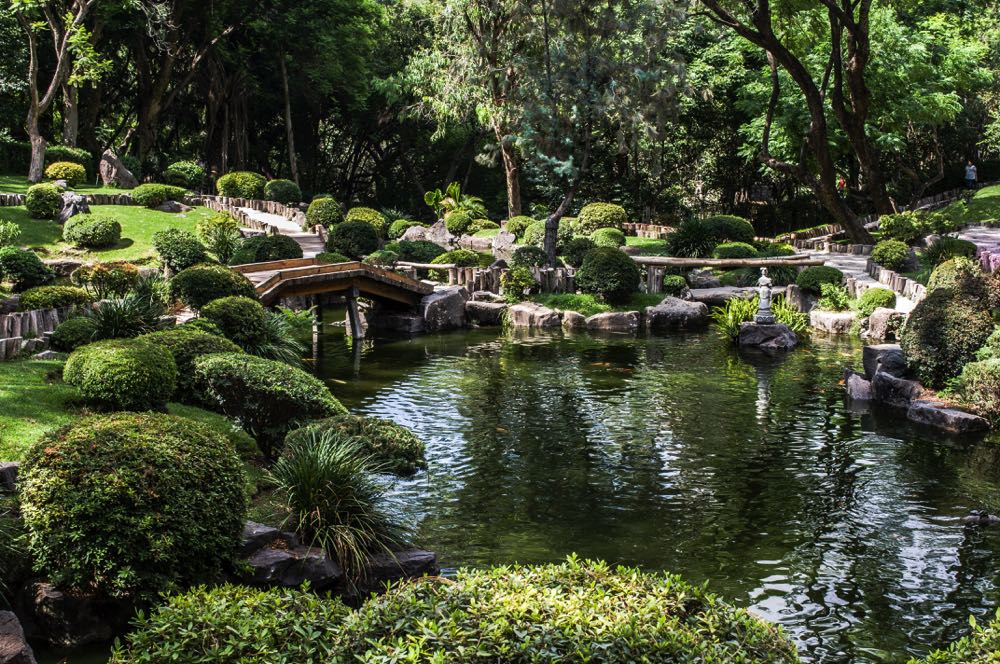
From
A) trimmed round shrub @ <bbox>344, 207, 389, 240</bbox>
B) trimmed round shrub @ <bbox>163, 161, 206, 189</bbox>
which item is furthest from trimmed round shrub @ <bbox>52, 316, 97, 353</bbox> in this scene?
trimmed round shrub @ <bbox>163, 161, 206, 189</bbox>

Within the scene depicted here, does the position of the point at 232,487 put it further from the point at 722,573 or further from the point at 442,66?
the point at 442,66

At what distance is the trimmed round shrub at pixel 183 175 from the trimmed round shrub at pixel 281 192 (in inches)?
132

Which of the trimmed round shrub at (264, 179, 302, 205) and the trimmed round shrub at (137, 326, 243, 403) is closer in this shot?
the trimmed round shrub at (137, 326, 243, 403)

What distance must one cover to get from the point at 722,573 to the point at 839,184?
1693 inches

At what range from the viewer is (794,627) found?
10.2 m

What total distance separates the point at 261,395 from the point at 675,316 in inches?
770

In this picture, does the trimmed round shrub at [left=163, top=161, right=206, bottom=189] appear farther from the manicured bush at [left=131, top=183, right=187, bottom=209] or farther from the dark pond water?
the dark pond water

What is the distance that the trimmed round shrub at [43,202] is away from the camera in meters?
32.9

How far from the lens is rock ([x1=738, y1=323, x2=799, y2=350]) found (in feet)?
90.2

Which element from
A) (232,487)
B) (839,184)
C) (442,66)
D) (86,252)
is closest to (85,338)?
(232,487)

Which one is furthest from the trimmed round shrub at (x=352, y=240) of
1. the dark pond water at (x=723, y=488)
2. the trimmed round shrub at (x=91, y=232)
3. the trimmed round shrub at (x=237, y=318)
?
the trimmed round shrub at (x=237, y=318)

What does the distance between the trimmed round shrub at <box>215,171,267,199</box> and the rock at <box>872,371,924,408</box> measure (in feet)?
107

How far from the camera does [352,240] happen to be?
37875mm

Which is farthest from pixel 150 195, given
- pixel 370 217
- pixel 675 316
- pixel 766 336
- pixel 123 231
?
pixel 766 336
